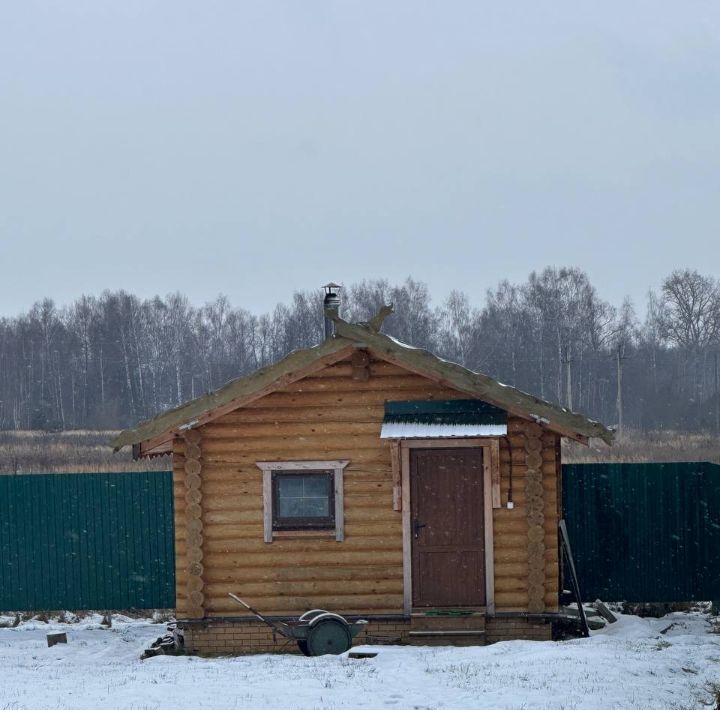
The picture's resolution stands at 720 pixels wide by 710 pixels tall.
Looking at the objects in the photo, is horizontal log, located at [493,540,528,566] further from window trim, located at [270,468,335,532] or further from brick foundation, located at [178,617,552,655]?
window trim, located at [270,468,335,532]

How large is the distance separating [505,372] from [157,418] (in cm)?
6175

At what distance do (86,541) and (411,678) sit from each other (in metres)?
6.77

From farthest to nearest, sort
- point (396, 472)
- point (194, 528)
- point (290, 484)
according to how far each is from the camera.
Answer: point (290, 484), point (194, 528), point (396, 472)

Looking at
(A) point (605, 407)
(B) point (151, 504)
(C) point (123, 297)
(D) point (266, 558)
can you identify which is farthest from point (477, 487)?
(C) point (123, 297)

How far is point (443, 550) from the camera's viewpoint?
12680 millimetres

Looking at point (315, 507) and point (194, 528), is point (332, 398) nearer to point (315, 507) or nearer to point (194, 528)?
point (315, 507)

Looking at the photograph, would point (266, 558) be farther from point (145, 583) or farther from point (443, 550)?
point (145, 583)

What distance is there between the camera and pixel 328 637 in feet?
39.6

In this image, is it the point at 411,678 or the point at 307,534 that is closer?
the point at 411,678

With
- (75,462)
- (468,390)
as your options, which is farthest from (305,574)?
(75,462)

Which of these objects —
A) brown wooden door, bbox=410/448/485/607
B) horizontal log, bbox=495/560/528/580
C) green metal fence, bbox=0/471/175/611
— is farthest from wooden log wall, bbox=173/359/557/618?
green metal fence, bbox=0/471/175/611

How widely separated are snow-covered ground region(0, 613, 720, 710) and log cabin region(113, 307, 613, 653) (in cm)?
76

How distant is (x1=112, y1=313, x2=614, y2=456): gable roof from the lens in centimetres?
1212

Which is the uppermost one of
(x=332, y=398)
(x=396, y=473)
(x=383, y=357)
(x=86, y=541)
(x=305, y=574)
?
(x=383, y=357)
